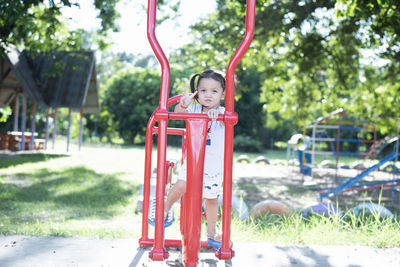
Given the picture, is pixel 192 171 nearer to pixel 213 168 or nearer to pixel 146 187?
pixel 213 168

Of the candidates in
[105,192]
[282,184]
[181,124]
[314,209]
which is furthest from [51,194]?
[181,124]

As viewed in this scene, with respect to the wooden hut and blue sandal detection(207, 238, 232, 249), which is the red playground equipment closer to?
blue sandal detection(207, 238, 232, 249)

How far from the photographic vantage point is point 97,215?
16.9 feet

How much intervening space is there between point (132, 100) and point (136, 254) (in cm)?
2449

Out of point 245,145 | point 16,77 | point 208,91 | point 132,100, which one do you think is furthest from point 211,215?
point 132,100

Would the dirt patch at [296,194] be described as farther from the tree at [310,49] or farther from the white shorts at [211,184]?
the white shorts at [211,184]

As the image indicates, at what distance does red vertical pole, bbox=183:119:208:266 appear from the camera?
81.5 inches

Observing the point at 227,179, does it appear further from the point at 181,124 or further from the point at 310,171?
the point at 181,124

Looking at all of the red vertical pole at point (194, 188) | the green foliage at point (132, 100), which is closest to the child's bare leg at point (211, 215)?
the red vertical pole at point (194, 188)

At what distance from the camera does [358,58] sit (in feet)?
31.8

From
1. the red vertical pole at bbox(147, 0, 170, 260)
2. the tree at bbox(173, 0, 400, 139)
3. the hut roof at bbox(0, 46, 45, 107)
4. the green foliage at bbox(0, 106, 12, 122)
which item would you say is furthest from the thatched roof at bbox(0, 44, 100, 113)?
the red vertical pole at bbox(147, 0, 170, 260)

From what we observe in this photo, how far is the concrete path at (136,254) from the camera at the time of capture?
2.35 metres

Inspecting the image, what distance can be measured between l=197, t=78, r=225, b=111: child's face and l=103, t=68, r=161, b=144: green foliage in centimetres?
2319

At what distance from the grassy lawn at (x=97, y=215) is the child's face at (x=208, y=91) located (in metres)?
1.45
